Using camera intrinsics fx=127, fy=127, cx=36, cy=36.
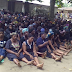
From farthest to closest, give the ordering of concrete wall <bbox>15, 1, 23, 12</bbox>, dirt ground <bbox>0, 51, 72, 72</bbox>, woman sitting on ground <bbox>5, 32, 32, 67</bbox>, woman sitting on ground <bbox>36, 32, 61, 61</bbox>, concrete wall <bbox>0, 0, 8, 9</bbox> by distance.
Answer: concrete wall <bbox>15, 1, 23, 12</bbox> < concrete wall <bbox>0, 0, 8, 9</bbox> < woman sitting on ground <bbox>36, 32, 61, 61</bbox> < woman sitting on ground <bbox>5, 32, 32, 67</bbox> < dirt ground <bbox>0, 51, 72, 72</bbox>

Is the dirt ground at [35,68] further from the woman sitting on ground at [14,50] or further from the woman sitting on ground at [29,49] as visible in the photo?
the woman sitting on ground at [29,49]

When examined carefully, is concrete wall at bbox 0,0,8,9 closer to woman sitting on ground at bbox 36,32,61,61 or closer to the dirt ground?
woman sitting on ground at bbox 36,32,61,61

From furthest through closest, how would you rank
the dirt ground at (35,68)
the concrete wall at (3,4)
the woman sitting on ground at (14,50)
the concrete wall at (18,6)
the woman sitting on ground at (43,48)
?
the concrete wall at (18,6) < the concrete wall at (3,4) < the woman sitting on ground at (43,48) < the woman sitting on ground at (14,50) < the dirt ground at (35,68)

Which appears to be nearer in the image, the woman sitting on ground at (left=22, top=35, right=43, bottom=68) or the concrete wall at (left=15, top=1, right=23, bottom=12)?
the woman sitting on ground at (left=22, top=35, right=43, bottom=68)

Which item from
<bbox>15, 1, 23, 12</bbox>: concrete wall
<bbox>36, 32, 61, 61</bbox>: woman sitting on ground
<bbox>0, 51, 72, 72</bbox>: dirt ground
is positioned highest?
<bbox>15, 1, 23, 12</bbox>: concrete wall

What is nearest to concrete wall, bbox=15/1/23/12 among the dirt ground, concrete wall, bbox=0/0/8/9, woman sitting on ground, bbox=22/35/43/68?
concrete wall, bbox=0/0/8/9

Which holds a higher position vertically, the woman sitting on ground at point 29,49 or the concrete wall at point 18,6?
the concrete wall at point 18,6

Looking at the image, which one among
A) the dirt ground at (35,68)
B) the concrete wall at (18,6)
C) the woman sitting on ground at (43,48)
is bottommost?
the dirt ground at (35,68)

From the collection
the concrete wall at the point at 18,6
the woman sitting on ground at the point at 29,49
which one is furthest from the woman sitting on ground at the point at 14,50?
the concrete wall at the point at 18,6

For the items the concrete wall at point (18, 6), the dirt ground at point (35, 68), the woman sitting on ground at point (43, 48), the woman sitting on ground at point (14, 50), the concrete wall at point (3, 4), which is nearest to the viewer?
the dirt ground at point (35, 68)

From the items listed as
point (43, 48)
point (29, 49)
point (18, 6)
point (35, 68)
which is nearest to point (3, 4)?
point (18, 6)

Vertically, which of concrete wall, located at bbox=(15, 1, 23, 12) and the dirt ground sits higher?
concrete wall, located at bbox=(15, 1, 23, 12)

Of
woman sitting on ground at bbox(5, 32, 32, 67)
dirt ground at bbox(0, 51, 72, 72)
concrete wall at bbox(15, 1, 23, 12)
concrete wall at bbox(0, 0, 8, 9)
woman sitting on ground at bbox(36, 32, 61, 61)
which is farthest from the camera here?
concrete wall at bbox(15, 1, 23, 12)

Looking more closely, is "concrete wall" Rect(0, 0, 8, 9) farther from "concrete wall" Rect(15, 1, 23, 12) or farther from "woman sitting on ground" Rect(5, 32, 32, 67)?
"woman sitting on ground" Rect(5, 32, 32, 67)
